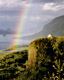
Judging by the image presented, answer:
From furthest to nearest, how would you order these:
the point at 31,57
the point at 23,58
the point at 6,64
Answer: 1. the point at 23,58
2. the point at 6,64
3. the point at 31,57

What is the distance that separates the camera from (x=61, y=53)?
14.6 m

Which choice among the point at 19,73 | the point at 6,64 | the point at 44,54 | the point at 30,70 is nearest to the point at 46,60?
the point at 44,54

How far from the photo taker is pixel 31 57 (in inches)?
602

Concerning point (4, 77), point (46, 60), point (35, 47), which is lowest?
point (4, 77)

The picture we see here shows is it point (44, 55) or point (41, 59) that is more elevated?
point (44, 55)

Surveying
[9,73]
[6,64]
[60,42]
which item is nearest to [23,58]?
[6,64]

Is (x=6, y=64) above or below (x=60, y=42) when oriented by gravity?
below

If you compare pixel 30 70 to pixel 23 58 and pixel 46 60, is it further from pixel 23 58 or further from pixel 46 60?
pixel 23 58

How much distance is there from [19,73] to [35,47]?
2.42 meters

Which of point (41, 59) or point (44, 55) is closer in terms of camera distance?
point (41, 59)

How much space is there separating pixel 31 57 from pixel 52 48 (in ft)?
5.94

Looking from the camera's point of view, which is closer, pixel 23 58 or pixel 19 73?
pixel 19 73

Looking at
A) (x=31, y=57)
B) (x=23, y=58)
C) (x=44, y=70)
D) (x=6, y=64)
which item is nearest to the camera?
(x=44, y=70)

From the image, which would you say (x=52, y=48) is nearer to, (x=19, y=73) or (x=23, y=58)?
(x=19, y=73)
